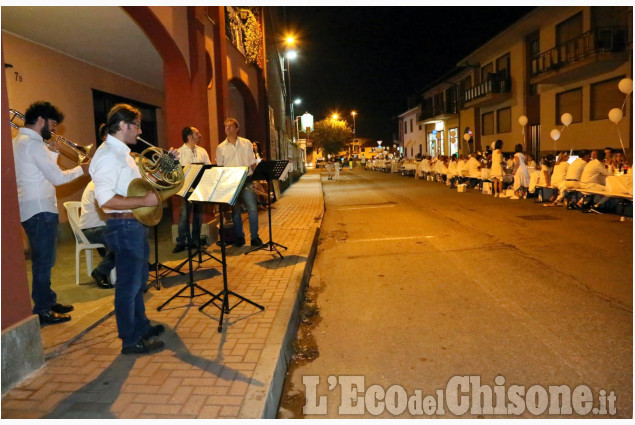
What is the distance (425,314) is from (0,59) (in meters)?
4.38

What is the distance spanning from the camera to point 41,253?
4551mm

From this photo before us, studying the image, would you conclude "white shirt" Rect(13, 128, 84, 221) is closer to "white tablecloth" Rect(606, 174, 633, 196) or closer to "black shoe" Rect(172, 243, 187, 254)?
"black shoe" Rect(172, 243, 187, 254)

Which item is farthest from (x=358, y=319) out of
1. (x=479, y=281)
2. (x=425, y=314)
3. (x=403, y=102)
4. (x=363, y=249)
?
(x=403, y=102)

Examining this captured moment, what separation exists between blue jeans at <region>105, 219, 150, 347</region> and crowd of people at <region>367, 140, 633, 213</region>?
33.5ft

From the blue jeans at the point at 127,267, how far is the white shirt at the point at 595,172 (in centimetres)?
1101

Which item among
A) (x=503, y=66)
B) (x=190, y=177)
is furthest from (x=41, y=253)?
(x=503, y=66)

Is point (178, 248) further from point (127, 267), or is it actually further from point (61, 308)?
point (127, 267)

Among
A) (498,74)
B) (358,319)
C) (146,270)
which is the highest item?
(498,74)

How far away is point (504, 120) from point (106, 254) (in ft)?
92.0

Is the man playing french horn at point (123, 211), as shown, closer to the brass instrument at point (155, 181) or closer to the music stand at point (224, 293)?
the brass instrument at point (155, 181)

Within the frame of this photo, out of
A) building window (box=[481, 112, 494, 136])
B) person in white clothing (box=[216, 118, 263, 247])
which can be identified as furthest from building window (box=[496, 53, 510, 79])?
person in white clothing (box=[216, 118, 263, 247])

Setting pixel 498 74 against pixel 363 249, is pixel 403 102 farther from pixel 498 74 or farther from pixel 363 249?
pixel 363 249

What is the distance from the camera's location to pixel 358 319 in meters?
5.15

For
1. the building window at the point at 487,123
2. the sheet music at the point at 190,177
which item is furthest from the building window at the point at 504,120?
the sheet music at the point at 190,177
